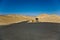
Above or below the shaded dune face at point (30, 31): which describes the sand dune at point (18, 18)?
above

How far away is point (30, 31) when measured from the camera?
148 inches

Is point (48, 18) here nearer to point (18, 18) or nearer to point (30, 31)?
point (18, 18)

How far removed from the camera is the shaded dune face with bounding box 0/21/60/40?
327cm

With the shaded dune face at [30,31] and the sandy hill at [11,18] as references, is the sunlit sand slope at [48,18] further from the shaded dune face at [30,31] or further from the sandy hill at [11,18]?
the sandy hill at [11,18]

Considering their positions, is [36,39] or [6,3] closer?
[36,39]

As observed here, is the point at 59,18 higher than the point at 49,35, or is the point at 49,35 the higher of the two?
the point at 59,18

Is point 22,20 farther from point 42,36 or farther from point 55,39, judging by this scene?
point 55,39

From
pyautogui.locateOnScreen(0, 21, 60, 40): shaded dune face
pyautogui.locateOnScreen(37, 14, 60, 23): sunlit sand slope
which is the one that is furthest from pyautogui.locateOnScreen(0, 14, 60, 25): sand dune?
pyautogui.locateOnScreen(0, 21, 60, 40): shaded dune face

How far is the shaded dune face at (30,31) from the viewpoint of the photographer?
327 cm

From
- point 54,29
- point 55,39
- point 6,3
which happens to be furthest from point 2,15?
point 55,39

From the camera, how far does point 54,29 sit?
3928 mm

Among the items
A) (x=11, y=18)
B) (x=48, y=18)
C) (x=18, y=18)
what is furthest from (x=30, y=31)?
(x=48, y=18)

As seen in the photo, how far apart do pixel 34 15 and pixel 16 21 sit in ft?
2.00

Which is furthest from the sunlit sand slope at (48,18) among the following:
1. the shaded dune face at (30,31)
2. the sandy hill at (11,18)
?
the sandy hill at (11,18)
